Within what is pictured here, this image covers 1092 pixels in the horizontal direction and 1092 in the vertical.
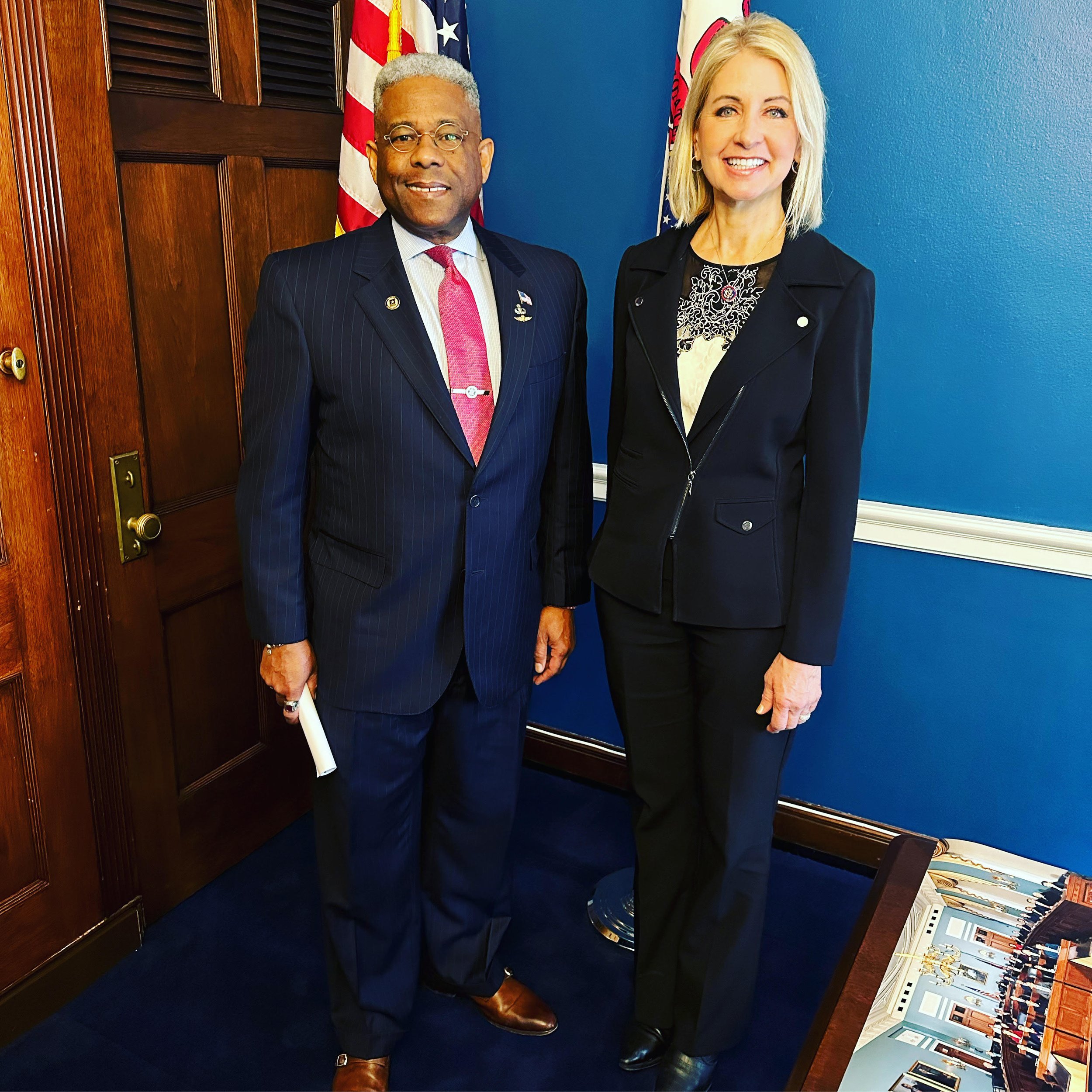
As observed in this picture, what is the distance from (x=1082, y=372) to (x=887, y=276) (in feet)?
1.45

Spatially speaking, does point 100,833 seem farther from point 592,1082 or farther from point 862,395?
point 862,395

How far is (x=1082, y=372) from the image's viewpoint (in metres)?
1.96

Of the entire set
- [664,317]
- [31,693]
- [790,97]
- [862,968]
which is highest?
[790,97]

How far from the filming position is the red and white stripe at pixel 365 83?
7.08 ft

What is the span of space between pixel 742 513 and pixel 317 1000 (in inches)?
52.6

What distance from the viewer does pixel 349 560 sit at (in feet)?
5.15

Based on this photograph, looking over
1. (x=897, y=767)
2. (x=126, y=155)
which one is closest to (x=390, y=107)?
(x=126, y=155)

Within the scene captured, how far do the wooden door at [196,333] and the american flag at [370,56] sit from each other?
11 centimetres

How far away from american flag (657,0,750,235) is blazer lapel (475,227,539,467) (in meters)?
0.47

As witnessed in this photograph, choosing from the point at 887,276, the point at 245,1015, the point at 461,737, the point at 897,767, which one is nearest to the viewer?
the point at 461,737

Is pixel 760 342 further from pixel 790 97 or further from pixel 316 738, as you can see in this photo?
pixel 316 738

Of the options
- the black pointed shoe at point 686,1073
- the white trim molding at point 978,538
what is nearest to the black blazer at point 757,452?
the white trim molding at point 978,538

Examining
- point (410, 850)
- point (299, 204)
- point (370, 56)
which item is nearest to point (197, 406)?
point (299, 204)

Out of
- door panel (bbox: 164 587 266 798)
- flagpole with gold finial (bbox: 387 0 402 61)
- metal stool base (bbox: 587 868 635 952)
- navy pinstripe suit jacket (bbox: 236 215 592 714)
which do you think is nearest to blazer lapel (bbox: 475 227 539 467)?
navy pinstripe suit jacket (bbox: 236 215 592 714)
